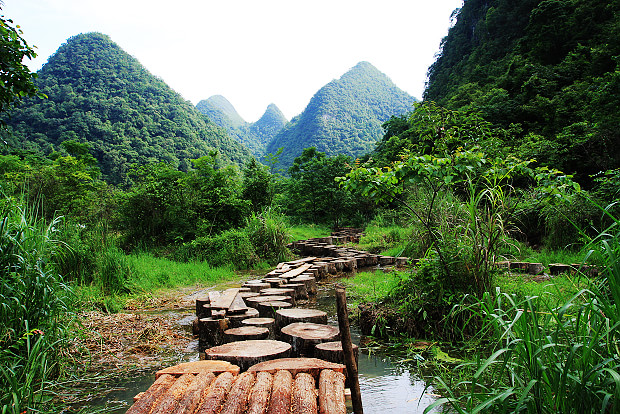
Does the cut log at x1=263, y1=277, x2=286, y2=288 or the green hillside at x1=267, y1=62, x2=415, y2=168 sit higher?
the green hillside at x1=267, y1=62, x2=415, y2=168

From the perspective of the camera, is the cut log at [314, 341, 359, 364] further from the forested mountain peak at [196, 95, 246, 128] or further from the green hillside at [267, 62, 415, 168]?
the forested mountain peak at [196, 95, 246, 128]

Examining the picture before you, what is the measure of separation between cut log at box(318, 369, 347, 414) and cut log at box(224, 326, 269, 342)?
39.9 inches

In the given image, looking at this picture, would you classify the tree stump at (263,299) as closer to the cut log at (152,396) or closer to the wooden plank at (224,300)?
the wooden plank at (224,300)

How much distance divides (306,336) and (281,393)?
102cm

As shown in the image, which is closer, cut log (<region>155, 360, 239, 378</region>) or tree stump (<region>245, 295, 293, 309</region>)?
cut log (<region>155, 360, 239, 378</region>)

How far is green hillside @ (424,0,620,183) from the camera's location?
362 inches

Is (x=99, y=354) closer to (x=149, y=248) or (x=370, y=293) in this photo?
(x=370, y=293)

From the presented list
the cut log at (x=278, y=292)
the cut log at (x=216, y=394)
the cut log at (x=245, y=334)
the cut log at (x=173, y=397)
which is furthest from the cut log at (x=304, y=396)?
the cut log at (x=278, y=292)

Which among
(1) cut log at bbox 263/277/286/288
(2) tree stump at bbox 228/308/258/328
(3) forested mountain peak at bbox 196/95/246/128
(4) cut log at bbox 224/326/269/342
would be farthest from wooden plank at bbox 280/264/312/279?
(3) forested mountain peak at bbox 196/95/246/128

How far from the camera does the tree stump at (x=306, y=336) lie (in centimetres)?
287

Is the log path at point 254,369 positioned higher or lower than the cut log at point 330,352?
higher

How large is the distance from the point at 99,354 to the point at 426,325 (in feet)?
10.8

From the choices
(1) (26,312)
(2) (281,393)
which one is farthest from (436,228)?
(1) (26,312)

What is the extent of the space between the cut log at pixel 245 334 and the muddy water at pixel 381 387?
57 centimetres
